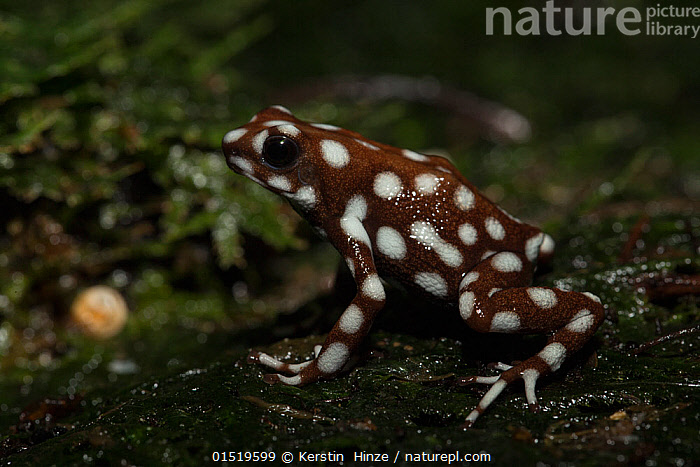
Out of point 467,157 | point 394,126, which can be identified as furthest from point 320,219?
point 394,126

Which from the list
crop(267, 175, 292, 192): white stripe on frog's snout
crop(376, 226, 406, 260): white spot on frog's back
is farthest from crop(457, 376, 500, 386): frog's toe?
crop(267, 175, 292, 192): white stripe on frog's snout

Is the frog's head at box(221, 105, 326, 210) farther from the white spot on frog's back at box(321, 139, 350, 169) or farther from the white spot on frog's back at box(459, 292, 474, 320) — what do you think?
the white spot on frog's back at box(459, 292, 474, 320)

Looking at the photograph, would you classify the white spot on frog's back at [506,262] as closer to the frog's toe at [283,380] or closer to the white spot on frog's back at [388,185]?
the white spot on frog's back at [388,185]

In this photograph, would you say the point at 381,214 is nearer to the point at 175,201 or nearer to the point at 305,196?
the point at 305,196

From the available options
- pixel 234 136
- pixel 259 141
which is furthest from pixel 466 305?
pixel 234 136

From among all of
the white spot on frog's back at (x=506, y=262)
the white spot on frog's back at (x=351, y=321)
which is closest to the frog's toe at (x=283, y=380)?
the white spot on frog's back at (x=351, y=321)

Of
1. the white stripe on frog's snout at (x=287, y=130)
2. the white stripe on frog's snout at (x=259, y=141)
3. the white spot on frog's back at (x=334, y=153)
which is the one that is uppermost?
the white stripe on frog's snout at (x=287, y=130)
